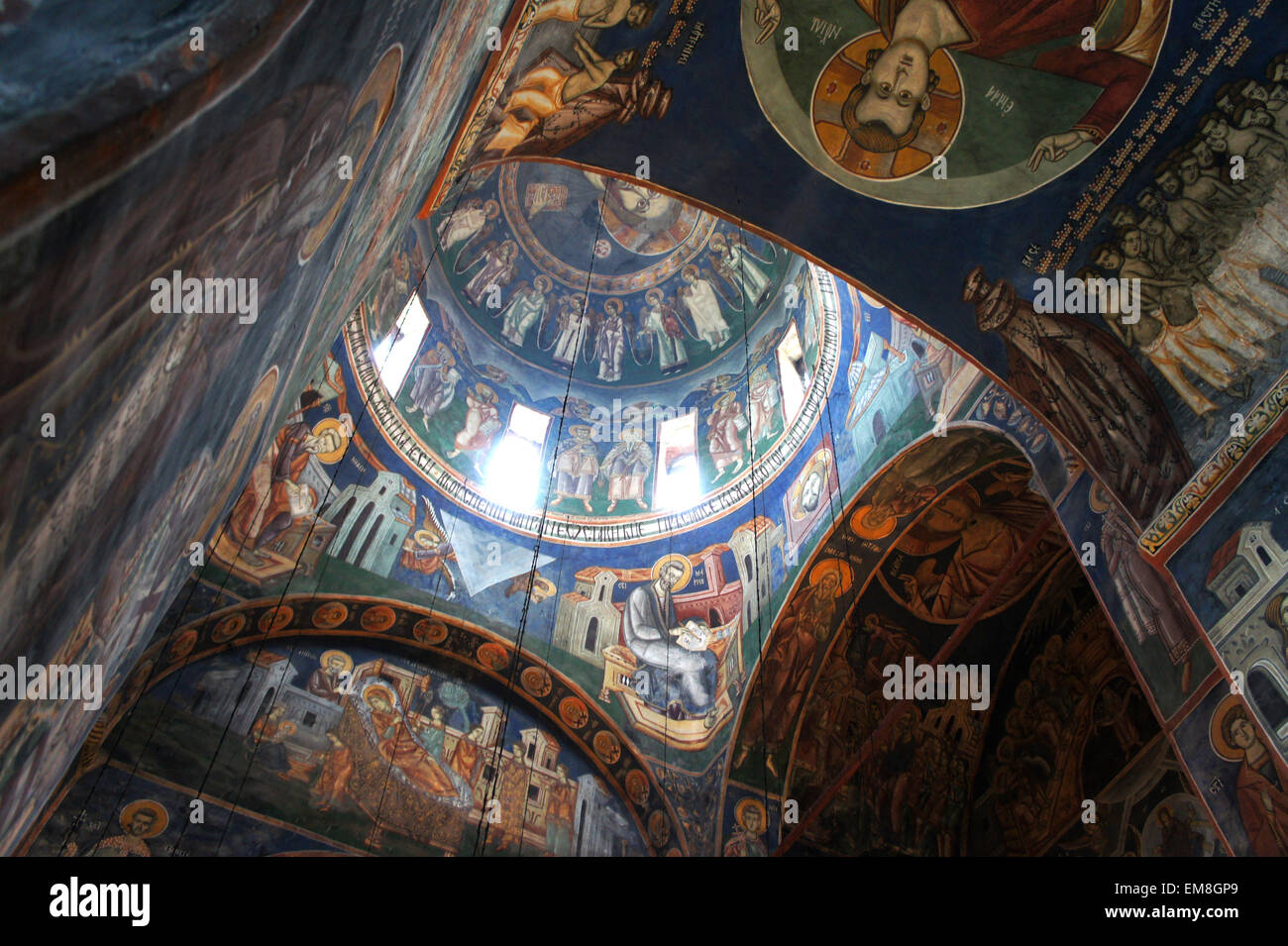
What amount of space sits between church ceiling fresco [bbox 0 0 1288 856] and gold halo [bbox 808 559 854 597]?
6cm

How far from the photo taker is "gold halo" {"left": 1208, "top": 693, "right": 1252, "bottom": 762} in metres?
6.04

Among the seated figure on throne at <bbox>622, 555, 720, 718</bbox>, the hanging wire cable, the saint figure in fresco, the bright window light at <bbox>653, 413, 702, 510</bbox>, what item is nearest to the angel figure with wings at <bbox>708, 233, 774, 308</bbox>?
the hanging wire cable

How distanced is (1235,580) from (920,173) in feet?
12.1

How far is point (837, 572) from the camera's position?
459 inches

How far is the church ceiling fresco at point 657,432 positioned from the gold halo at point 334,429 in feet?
0.19

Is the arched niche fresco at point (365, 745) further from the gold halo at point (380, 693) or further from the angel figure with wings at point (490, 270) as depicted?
the angel figure with wings at point (490, 270)

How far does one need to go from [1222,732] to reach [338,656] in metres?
10.1

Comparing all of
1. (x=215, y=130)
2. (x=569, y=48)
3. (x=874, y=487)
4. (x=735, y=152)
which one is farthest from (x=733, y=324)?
(x=215, y=130)

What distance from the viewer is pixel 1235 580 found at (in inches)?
247

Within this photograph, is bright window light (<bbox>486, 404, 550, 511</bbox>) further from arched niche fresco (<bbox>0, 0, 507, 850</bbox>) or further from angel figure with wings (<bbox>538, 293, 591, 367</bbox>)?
arched niche fresco (<bbox>0, 0, 507, 850</bbox>)

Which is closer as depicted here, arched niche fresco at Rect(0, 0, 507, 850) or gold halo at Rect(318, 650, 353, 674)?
arched niche fresco at Rect(0, 0, 507, 850)

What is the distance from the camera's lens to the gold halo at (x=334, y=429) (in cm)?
1211

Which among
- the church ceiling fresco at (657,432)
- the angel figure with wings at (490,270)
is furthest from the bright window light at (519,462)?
the angel figure with wings at (490,270)
